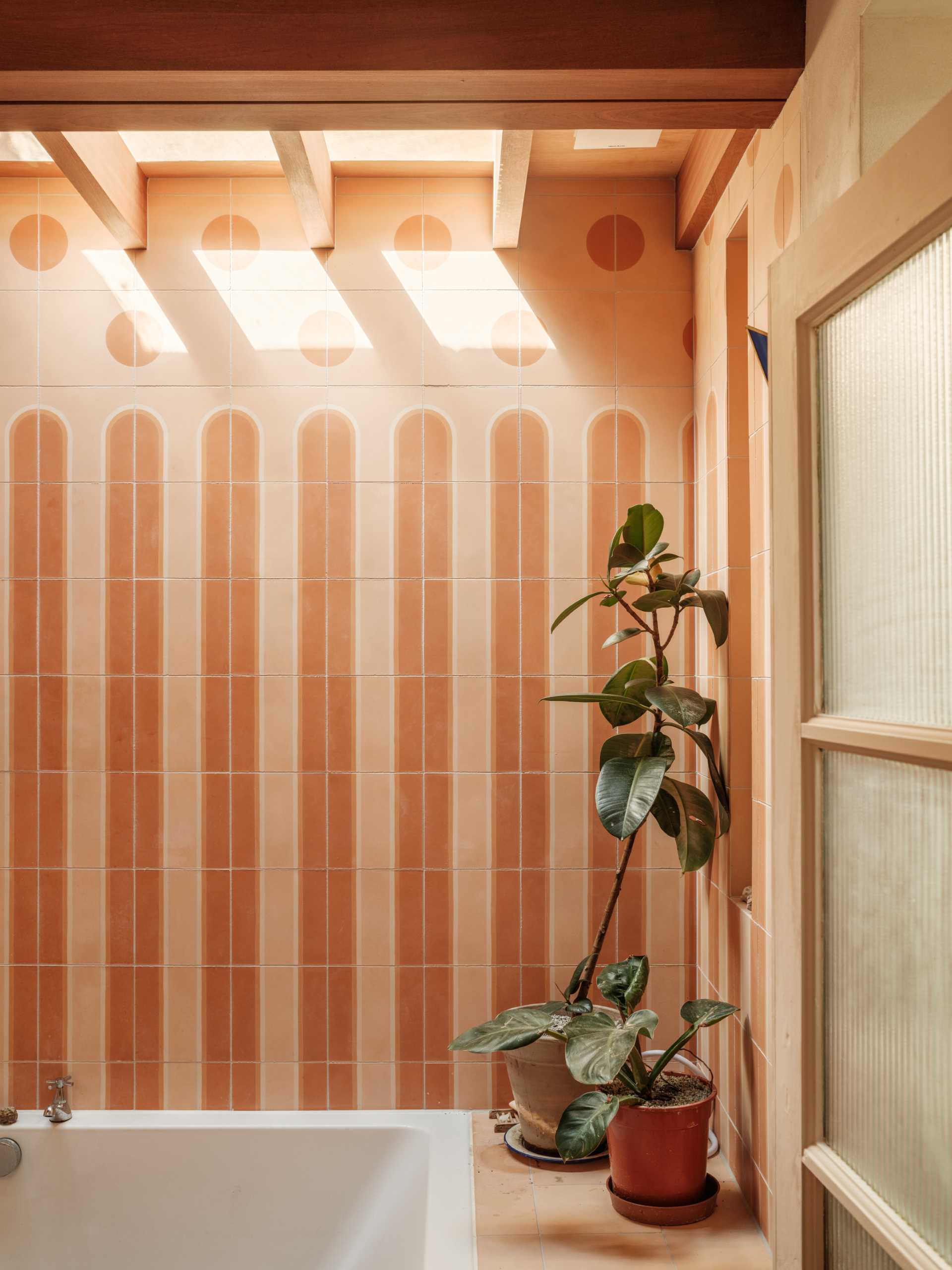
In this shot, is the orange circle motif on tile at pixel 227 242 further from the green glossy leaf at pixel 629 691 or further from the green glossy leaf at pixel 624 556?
the green glossy leaf at pixel 629 691

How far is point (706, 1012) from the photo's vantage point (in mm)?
1829

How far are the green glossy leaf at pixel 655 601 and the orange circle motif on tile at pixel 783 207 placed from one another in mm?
668

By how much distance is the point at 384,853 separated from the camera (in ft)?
7.64

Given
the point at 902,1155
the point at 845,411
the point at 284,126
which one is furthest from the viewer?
the point at 284,126

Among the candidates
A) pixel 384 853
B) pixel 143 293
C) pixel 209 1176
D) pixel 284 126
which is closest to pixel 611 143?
pixel 284 126

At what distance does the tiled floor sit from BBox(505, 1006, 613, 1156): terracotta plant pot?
74mm

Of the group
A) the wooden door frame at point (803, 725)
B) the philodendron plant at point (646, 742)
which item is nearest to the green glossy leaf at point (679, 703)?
the philodendron plant at point (646, 742)

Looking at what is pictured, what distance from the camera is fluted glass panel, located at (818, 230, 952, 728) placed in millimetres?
945

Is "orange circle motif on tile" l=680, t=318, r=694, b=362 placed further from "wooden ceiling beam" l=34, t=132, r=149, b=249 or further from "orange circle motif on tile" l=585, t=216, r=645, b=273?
"wooden ceiling beam" l=34, t=132, r=149, b=249

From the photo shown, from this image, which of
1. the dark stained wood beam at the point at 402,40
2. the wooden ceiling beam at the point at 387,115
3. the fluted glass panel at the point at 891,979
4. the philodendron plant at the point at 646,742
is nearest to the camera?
the fluted glass panel at the point at 891,979

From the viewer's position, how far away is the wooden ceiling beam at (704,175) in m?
1.90

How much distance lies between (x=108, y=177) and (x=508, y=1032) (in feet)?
6.49

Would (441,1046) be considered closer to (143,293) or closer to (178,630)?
(178,630)

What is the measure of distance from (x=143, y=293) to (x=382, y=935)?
1.65m
